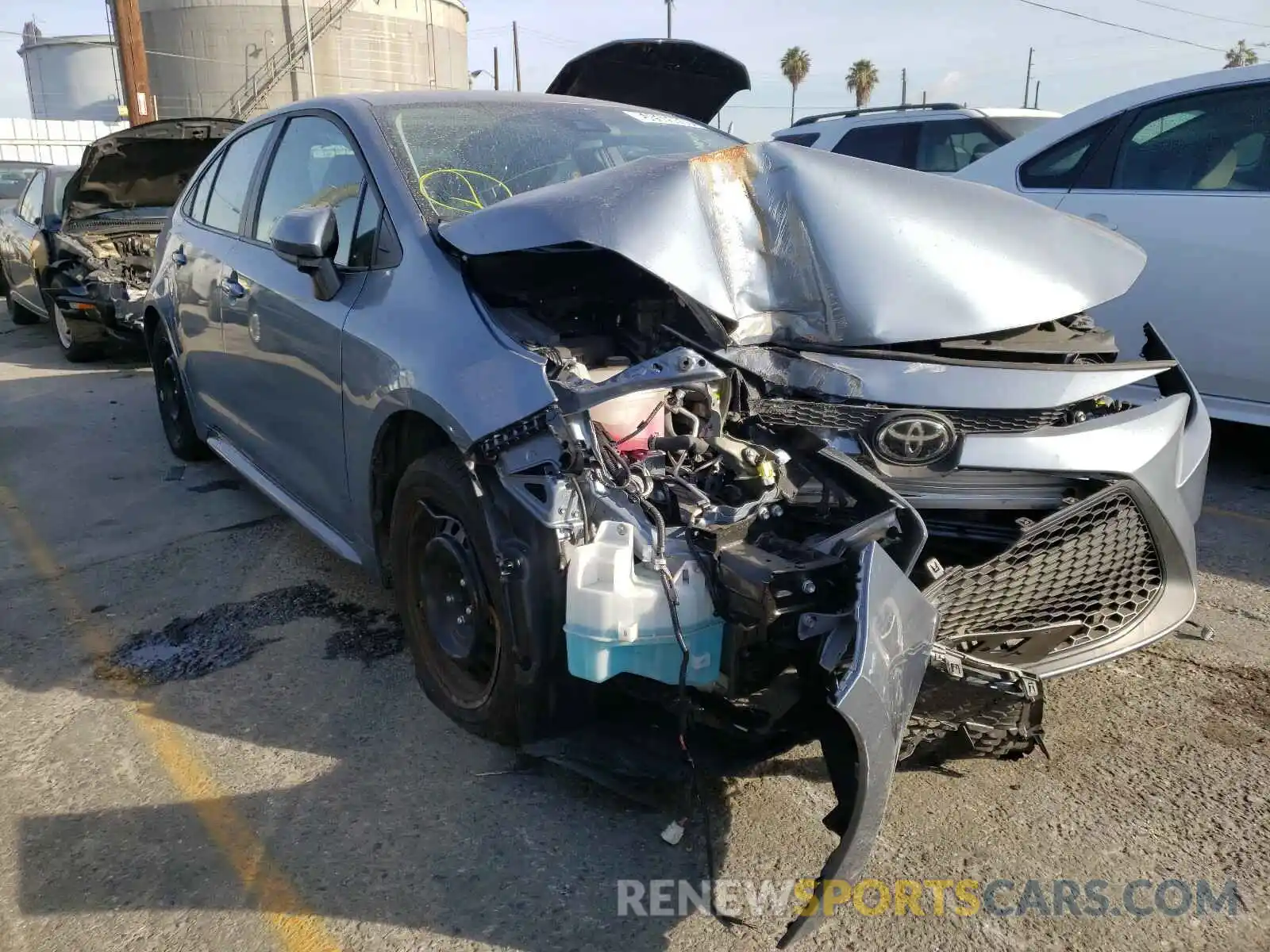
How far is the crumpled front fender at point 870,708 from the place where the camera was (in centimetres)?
182

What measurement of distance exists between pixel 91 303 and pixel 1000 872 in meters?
8.17

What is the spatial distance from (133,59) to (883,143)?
50.7ft

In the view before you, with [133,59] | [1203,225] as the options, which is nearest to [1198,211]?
[1203,225]

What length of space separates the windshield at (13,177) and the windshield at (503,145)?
45.0ft

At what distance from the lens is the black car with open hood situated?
26.1 feet

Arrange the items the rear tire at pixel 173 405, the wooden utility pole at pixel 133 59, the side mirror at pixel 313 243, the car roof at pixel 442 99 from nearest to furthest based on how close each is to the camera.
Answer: the side mirror at pixel 313 243 < the car roof at pixel 442 99 < the rear tire at pixel 173 405 < the wooden utility pole at pixel 133 59

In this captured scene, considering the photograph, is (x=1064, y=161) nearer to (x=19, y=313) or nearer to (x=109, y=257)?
(x=109, y=257)

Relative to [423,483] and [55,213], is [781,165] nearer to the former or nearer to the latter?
[423,483]

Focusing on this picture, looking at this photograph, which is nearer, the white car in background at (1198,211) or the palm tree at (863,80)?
the white car in background at (1198,211)

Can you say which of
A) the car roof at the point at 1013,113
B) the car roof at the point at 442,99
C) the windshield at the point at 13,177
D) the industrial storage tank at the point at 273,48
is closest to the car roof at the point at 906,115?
the car roof at the point at 1013,113

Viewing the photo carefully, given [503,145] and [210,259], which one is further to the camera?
[210,259]

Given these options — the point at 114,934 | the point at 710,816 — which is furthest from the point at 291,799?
the point at 710,816

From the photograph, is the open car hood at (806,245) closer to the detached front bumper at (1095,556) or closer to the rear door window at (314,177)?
the detached front bumper at (1095,556)

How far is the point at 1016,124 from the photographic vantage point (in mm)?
7676
